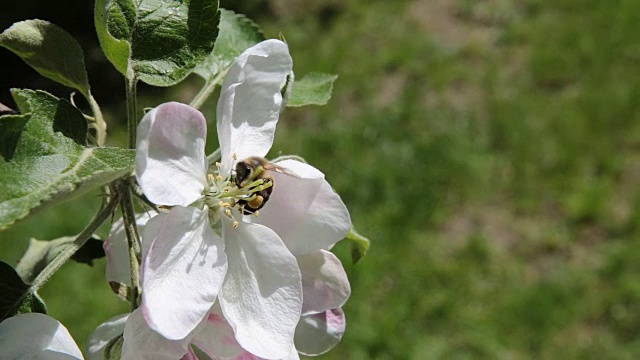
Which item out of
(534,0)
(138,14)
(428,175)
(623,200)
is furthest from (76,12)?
(138,14)

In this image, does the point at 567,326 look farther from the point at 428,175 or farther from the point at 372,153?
the point at 372,153

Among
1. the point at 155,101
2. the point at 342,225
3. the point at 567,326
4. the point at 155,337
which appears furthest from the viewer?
the point at 155,101

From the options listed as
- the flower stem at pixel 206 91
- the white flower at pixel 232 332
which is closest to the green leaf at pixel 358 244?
the white flower at pixel 232 332

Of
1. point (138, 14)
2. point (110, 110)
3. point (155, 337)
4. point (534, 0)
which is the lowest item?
point (110, 110)

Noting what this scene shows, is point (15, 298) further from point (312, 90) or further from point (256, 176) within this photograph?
point (312, 90)

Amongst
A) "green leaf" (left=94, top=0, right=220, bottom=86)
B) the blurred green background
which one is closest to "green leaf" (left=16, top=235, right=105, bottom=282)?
"green leaf" (left=94, top=0, right=220, bottom=86)

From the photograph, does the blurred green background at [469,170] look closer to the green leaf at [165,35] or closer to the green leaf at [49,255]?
the green leaf at [49,255]
